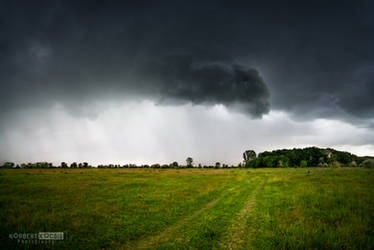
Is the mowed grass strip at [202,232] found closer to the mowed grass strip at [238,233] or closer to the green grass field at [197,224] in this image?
the green grass field at [197,224]

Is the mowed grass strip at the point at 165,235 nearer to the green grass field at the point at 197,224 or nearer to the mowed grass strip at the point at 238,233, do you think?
the green grass field at the point at 197,224

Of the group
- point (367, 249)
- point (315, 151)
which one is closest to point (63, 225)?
point (367, 249)

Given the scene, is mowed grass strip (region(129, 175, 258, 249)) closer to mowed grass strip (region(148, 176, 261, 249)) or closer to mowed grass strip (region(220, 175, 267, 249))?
mowed grass strip (region(148, 176, 261, 249))

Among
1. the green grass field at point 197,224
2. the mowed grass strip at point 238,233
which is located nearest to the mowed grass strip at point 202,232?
the green grass field at point 197,224

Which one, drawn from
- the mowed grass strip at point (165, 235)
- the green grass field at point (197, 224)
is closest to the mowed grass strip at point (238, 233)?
the green grass field at point (197, 224)

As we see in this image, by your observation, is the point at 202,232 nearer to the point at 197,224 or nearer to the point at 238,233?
the point at 197,224

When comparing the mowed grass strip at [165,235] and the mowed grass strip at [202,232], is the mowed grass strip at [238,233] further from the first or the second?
the mowed grass strip at [165,235]

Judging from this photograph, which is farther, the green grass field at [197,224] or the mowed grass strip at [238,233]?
the green grass field at [197,224]

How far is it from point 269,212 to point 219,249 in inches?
281

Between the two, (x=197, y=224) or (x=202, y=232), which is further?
(x=197, y=224)

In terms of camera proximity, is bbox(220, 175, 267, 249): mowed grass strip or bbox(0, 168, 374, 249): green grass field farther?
bbox(0, 168, 374, 249): green grass field

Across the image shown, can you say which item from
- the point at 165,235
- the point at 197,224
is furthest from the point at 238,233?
the point at 165,235

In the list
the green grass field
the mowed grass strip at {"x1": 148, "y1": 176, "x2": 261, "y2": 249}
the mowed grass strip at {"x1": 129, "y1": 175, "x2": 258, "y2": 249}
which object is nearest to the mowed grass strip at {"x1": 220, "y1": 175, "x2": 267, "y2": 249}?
the green grass field

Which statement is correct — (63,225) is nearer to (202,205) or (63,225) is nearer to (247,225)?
(202,205)
